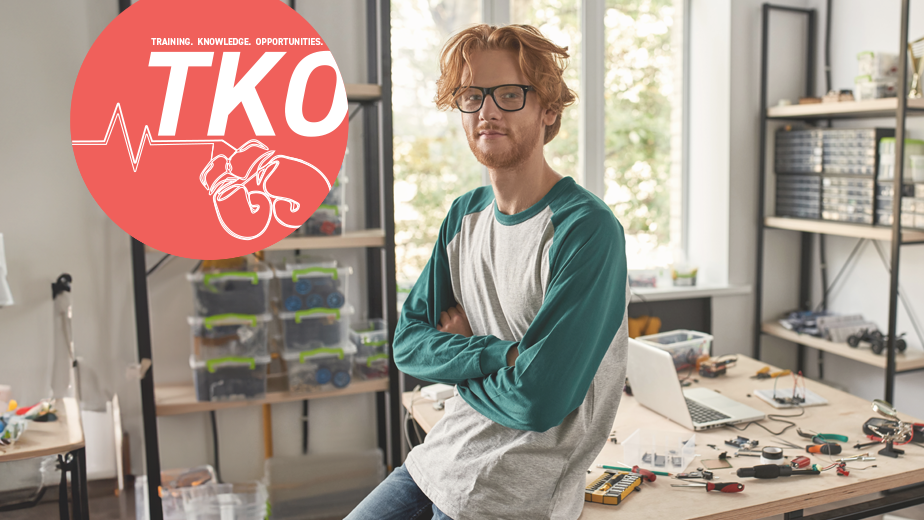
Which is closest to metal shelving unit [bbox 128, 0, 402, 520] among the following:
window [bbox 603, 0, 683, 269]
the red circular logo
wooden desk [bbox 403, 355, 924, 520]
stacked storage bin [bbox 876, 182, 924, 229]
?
the red circular logo

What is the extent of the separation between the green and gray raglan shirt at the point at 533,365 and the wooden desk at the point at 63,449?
39.2 inches

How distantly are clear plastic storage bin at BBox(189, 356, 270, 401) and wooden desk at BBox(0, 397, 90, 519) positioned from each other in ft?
1.39

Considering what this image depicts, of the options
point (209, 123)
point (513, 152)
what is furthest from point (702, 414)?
point (209, 123)

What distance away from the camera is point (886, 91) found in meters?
2.63

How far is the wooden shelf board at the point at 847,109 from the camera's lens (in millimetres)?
2504

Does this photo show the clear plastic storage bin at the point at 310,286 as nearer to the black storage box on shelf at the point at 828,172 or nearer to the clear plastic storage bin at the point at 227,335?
the clear plastic storage bin at the point at 227,335

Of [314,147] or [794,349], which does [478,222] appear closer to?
[314,147]

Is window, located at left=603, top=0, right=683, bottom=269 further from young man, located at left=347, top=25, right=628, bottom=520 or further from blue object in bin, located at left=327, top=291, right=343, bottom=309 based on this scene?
young man, located at left=347, top=25, right=628, bottom=520

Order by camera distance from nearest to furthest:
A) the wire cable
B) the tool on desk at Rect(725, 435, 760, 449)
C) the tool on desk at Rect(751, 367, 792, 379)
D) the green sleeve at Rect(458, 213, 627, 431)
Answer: the green sleeve at Rect(458, 213, 627, 431) < the tool on desk at Rect(725, 435, 760, 449) < the wire cable < the tool on desk at Rect(751, 367, 792, 379)

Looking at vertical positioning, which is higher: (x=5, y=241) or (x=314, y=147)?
(x=314, y=147)

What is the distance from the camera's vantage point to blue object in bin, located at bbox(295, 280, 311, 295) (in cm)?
241

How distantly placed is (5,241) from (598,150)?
2.40 metres

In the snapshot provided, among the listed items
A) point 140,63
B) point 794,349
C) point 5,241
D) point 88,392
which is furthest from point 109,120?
point 794,349

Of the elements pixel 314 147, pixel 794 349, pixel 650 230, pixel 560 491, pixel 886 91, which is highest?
pixel 886 91
